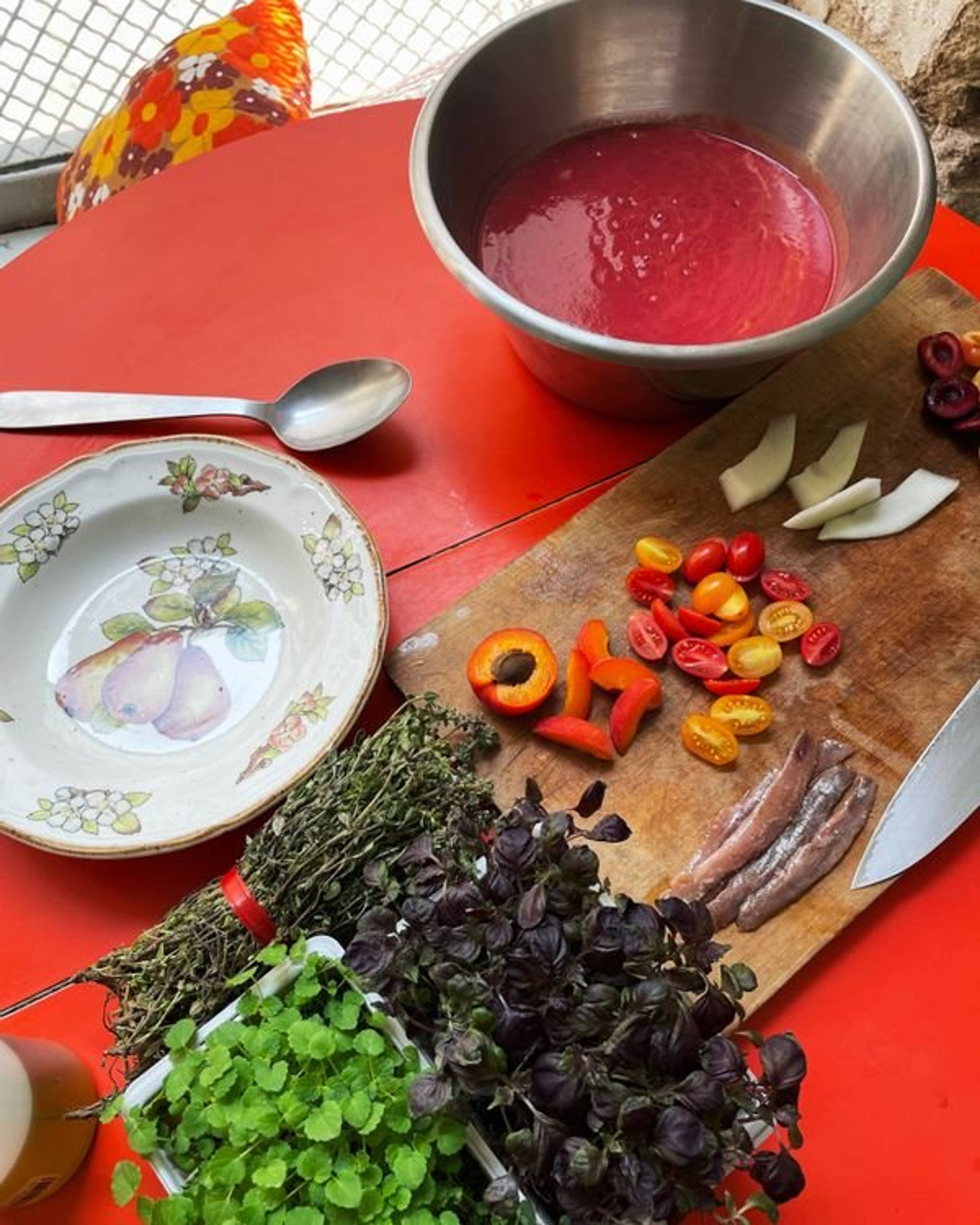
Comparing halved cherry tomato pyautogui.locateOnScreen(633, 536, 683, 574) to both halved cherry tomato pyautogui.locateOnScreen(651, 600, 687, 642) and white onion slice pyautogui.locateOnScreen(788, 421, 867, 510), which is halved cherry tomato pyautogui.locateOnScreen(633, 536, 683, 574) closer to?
halved cherry tomato pyautogui.locateOnScreen(651, 600, 687, 642)

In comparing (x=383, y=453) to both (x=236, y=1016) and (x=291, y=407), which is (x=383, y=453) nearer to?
(x=291, y=407)

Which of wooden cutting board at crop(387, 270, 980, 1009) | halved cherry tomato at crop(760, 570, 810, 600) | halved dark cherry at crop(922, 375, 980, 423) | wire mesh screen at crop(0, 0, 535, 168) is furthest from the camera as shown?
wire mesh screen at crop(0, 0, 535, 168)

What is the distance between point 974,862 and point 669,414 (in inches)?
22.9

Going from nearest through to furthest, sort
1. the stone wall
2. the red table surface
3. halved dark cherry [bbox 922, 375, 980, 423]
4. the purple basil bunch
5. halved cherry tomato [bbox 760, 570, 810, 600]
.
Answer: the purple basil bunch < the red table surface < halved cherry tomato [bbox 760, 570, 810, 600] < halved dark cherry [bbox 922, 375, 980, 423] < the stone wall

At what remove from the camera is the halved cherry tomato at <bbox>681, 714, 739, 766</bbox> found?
1087 millimetres

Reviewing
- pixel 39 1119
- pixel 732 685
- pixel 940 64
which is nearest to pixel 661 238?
pixel 732 685

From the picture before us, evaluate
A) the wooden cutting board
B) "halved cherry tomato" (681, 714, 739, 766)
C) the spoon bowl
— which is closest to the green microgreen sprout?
the wooden cutting board

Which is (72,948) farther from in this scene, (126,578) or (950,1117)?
(950,1117)

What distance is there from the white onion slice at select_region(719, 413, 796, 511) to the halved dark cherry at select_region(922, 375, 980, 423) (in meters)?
0.16

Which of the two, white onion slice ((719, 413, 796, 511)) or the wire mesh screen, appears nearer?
white onion slice ((719, 413, 796, 511))

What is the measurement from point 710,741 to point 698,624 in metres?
0.13

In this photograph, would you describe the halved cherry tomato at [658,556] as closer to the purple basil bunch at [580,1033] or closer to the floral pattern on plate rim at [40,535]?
the purple basil bunch at [580,1033]

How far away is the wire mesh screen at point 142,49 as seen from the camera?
2.42 metres

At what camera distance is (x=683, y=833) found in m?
→ 1.06
